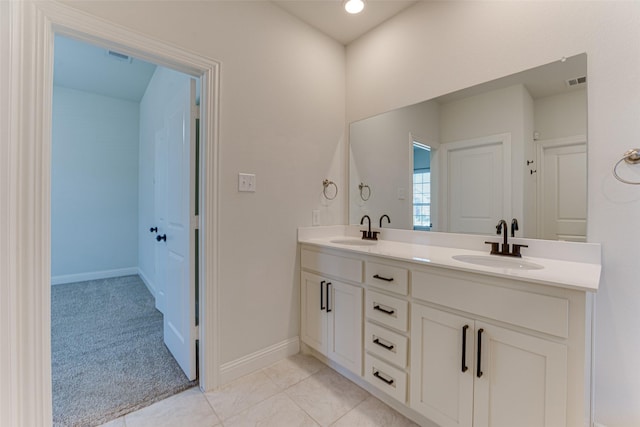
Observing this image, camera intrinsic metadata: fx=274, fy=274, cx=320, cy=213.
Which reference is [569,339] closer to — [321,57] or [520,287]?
[520,287]

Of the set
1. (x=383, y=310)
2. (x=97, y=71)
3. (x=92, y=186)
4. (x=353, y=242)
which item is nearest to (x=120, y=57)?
(x=97, y=71)

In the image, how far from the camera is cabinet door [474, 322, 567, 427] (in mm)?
969

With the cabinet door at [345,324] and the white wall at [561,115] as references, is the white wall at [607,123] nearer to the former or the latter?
the white wall at [561,115]

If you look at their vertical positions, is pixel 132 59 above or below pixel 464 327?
above

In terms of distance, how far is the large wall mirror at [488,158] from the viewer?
1358 millimetres

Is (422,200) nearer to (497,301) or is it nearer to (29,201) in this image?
(497,301)

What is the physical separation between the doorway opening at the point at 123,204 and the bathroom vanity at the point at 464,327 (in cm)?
97

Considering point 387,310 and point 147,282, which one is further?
point 147,282

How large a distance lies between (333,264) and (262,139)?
97 centimetres

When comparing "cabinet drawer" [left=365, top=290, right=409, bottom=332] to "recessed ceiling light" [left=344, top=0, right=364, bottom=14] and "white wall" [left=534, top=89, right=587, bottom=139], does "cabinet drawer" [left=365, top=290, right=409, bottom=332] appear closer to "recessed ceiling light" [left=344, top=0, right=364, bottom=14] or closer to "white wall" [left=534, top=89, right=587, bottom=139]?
"white wall" [left=534, top=89, right=587, bottom=139]

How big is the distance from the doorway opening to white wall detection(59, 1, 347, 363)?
0.23 meters

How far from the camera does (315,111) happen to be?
2205mm

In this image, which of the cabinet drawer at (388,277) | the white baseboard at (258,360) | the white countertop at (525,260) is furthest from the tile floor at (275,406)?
the white countertop at (525,260)

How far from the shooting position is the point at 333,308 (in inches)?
71.0
